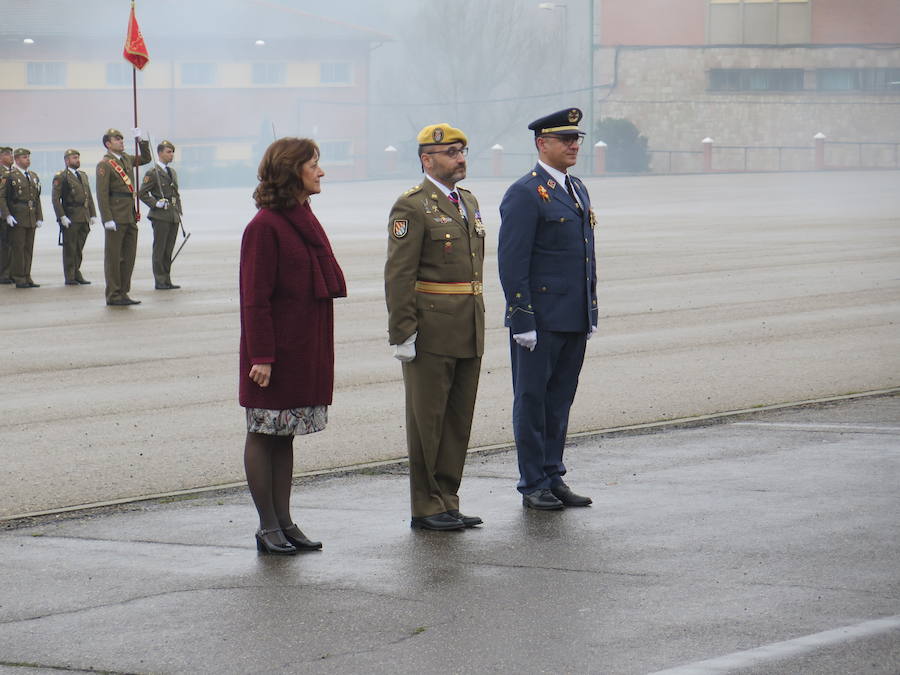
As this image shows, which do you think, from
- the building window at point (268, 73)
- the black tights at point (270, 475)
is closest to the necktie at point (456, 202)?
the black tights at point (270, 475)

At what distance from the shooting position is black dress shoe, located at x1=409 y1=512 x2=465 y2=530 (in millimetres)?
6480

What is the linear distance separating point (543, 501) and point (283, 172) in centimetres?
193

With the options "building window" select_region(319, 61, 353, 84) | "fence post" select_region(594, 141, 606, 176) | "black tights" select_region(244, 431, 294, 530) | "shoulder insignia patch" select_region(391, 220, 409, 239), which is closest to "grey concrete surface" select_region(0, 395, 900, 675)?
"black tights" select_region(244, 431, 294, 530)

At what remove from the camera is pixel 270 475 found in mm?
6184

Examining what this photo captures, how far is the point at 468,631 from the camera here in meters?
5.01

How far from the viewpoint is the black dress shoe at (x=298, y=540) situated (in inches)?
242

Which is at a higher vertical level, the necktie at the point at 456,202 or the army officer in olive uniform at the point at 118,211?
the necktie at the point at 456,202

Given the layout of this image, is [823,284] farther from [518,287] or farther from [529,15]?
[529,15]

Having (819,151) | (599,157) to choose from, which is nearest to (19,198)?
(599,157)

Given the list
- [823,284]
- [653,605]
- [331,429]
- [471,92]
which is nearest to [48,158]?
[471,92]

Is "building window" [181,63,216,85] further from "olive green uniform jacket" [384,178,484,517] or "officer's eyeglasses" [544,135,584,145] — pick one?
"olive green uniform jacket" [384,178,484,517]

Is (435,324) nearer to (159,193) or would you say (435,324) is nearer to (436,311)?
(436,311)

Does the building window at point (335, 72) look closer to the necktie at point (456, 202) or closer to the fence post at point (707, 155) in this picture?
the fence post at point (707, 155)

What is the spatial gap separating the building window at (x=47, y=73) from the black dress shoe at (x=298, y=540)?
56.0m
